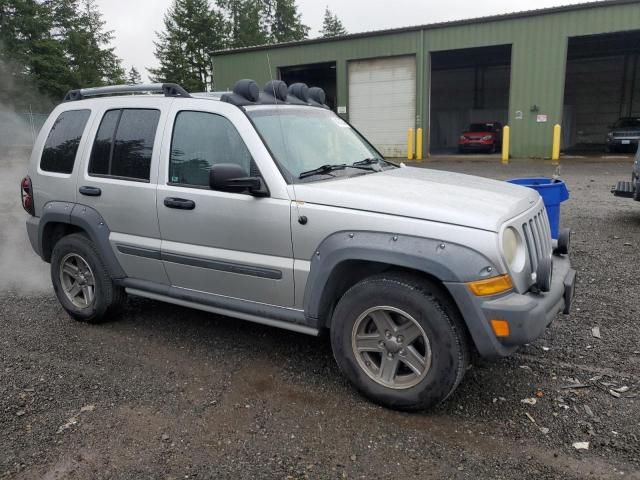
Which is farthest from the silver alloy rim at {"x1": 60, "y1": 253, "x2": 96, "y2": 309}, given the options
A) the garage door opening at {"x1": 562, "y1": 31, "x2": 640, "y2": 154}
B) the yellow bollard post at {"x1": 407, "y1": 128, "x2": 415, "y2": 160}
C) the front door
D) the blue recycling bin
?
the garage door opening at {"x1": 562, "y1": 31, "x2": 640, "y2": 154}

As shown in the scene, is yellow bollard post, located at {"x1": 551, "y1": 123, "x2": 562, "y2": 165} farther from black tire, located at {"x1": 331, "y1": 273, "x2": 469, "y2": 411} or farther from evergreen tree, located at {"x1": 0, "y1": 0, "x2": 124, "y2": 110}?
evergreen tree, located at {"x1": 0, "y1": 0, "x2": 124, "y2": 110}

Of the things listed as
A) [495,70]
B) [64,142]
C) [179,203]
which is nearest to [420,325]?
[179,203]

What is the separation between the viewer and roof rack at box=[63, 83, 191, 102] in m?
4.15

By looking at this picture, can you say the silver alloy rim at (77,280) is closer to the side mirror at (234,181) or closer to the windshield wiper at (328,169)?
the side mirror at (234,181)

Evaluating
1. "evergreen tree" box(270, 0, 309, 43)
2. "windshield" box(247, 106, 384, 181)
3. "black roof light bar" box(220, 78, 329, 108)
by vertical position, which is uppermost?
"evergreen tree" box(270, 0, 309, 43)

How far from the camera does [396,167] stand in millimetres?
4508

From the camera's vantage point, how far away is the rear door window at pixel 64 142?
4684 millimetres

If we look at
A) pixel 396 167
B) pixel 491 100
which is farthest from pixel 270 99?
pixel 491 100

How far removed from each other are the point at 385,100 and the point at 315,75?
27.8 feet

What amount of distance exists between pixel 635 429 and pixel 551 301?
845 millimetres

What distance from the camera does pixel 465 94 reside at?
35188 millimetres

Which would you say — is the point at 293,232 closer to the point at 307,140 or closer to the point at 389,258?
the point at 389,258

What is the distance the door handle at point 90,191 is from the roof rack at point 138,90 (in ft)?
2.94

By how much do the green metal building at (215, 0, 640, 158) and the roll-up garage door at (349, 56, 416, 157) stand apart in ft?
0.15
